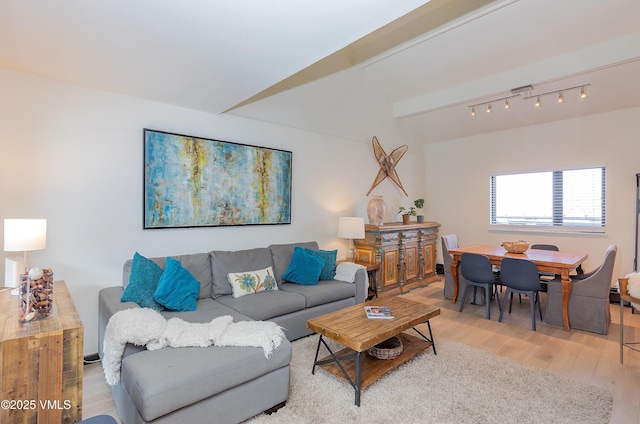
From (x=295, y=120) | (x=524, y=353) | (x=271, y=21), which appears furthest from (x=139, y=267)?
(x=524, y=353)

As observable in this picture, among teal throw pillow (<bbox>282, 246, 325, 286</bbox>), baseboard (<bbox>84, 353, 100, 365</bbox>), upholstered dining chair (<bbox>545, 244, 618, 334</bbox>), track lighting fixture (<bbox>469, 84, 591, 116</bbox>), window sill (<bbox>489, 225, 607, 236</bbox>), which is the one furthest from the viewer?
window sill (<bbox>489, 225, 607, 236</bbox>)

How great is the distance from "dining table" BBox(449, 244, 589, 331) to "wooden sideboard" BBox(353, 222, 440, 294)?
77cm

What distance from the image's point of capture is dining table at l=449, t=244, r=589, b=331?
3504 mm

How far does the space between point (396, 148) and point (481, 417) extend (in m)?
4.52

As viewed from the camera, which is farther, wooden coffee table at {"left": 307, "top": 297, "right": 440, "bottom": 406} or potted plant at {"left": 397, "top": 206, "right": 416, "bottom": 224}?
potted plant at {"left": 397, "top": 206, "right": 416, "bottom": 224}

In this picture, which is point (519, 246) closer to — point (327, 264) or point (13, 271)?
point (327, 264)

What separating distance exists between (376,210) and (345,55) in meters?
2.26

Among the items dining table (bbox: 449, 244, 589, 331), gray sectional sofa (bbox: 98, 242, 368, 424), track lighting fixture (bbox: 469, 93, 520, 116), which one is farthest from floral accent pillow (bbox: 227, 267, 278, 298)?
track lighting fixture (bbox: 469, 93, 520, 116)

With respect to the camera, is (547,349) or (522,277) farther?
(522,277)

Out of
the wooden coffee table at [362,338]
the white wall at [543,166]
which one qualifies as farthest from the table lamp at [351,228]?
the white wall at [543,166]

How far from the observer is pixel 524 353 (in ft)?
9.70

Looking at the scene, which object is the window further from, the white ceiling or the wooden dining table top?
the wooden dining table top

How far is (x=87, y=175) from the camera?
2.77 m

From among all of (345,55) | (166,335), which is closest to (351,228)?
(345,55)
